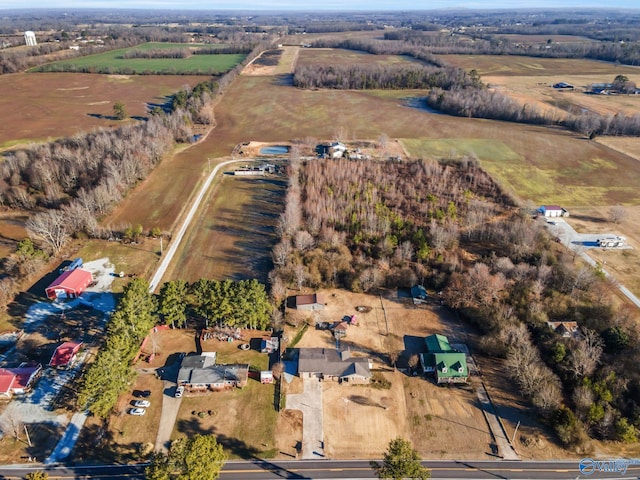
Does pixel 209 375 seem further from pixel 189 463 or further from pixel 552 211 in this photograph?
pixel 552 211

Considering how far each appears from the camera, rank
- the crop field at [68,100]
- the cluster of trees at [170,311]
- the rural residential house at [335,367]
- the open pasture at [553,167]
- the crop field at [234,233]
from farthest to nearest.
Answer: the crop field at [68,100] → the open pasture at [553,167] → the crop field at [234,233] → the rural residential house at [335,367] → the cluster of trees at [170,311]

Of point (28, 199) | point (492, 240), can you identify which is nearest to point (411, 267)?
point (492, 240)

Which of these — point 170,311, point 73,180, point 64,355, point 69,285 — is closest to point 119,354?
point 170,311

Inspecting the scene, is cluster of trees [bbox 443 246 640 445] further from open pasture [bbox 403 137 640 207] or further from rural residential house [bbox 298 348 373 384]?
open pasture [bbox 403 137 640 207]

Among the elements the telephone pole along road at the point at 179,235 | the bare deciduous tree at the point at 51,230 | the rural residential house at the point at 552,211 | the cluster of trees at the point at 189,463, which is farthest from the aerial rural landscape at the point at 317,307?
the rural residential house at the point at 552,211

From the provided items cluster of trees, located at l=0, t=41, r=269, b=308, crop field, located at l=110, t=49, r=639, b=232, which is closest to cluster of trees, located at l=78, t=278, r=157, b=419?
cluster of trees, located at l=0, t=41, r=269, b=308

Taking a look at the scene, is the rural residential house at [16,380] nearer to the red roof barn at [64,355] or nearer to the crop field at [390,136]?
the red roof barn at [64,355]

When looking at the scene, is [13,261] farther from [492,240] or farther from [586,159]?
[586,159]
